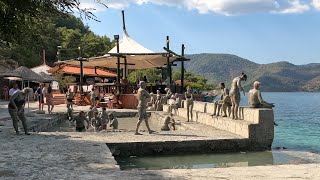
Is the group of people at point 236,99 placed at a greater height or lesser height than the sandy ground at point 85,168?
greater

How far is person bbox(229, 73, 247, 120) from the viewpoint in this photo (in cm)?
1304

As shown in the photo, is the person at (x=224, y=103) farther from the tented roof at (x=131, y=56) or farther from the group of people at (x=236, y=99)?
the tented roof at (x=131, y=56)

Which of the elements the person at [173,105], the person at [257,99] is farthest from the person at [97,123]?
the person at [173,105]

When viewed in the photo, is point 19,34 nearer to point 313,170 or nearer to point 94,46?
point 313,170

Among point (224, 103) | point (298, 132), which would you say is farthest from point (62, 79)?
point (224, 103)

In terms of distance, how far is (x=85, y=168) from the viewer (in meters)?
6.98

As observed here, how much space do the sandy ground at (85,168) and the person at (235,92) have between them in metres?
5.40

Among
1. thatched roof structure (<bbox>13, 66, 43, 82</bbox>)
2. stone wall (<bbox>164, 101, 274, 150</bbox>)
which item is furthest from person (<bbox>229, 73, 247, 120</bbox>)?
thatched roof structure (<bbox>13, 66, 43, 82</bbox>)

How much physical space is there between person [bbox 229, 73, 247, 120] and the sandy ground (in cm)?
540

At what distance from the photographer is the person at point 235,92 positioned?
1304cm

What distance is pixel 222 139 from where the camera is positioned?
11.5 m

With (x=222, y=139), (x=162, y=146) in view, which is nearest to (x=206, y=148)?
(x=222, y=139)

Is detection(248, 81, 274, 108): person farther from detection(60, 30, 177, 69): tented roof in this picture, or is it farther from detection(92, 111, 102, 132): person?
detection(60, 30, 177, 69): tented roof

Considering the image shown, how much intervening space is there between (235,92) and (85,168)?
7480mm
